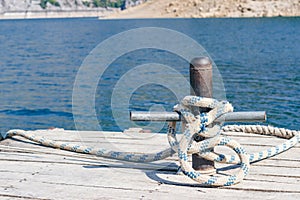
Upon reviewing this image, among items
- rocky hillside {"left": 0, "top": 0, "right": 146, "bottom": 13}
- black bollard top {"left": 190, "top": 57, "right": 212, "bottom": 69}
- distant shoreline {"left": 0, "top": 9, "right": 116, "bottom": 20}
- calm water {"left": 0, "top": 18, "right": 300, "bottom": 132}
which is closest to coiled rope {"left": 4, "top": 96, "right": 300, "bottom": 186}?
black bollard top {"left": 190, "top": 57, "right": 212, "bottom": 69}

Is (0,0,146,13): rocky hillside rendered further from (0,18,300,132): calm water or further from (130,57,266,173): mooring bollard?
(130,57,266,173): mooring bollard

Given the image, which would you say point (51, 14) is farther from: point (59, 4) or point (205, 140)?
point (205, 140)

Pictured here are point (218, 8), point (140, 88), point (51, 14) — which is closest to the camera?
point (140, 88)

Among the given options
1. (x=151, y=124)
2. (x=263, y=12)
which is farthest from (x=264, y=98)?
(x=263, y=12)

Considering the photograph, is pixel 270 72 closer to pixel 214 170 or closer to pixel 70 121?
pixel 70 121

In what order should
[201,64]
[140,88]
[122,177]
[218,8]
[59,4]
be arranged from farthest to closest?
[59,4], [218,8], [140,88], [122,177], [201,64]

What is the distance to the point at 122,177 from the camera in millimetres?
4262

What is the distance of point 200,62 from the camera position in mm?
3984

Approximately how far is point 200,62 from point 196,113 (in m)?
0.37

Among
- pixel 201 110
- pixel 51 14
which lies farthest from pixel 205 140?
pixel 51 14

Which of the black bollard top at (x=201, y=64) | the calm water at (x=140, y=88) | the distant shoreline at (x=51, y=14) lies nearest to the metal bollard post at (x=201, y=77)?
the black bollard top at (x=201, y=64)

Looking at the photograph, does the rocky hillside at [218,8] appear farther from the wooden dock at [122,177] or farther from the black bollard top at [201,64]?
the black bollard top at [201,64]

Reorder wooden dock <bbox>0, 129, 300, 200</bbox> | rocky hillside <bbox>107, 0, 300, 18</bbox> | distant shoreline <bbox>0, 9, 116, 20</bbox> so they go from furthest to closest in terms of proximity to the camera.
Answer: distant shoreline <bbox>0, 9, 116, 20</bbox> < rocky hillside <bbox>107, 0, 300, 18</bbox> < wooden dock <bbox>0, 129, 300, 200</bbox>

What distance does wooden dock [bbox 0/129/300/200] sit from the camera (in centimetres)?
388
